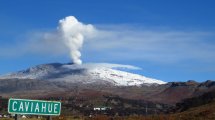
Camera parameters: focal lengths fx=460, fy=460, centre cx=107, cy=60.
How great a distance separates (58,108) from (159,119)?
45618 mm

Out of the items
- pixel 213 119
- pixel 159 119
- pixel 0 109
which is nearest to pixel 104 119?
pixel 159 119

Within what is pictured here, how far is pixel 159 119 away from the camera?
58.7 m

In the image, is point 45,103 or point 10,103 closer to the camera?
point 10,103

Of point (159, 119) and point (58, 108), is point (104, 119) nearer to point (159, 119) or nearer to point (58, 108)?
point (159, 119)

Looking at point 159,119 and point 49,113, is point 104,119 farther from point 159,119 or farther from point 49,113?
point 49,113

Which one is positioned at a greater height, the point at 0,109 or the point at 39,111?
the point at 0,109

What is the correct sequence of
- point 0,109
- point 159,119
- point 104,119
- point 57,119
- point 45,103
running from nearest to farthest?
point 45,103
point 57,119
point 159,119
point 104,119
point 0,109

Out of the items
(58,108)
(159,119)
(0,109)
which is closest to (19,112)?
(58,108)

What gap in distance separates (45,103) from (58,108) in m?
0.51

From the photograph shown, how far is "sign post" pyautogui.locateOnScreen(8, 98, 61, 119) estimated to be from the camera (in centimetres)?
1303

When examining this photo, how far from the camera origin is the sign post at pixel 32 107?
1303cm

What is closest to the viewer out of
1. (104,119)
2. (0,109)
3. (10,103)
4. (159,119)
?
(10,103)

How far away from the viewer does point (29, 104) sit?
1340cm

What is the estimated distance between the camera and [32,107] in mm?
13484
